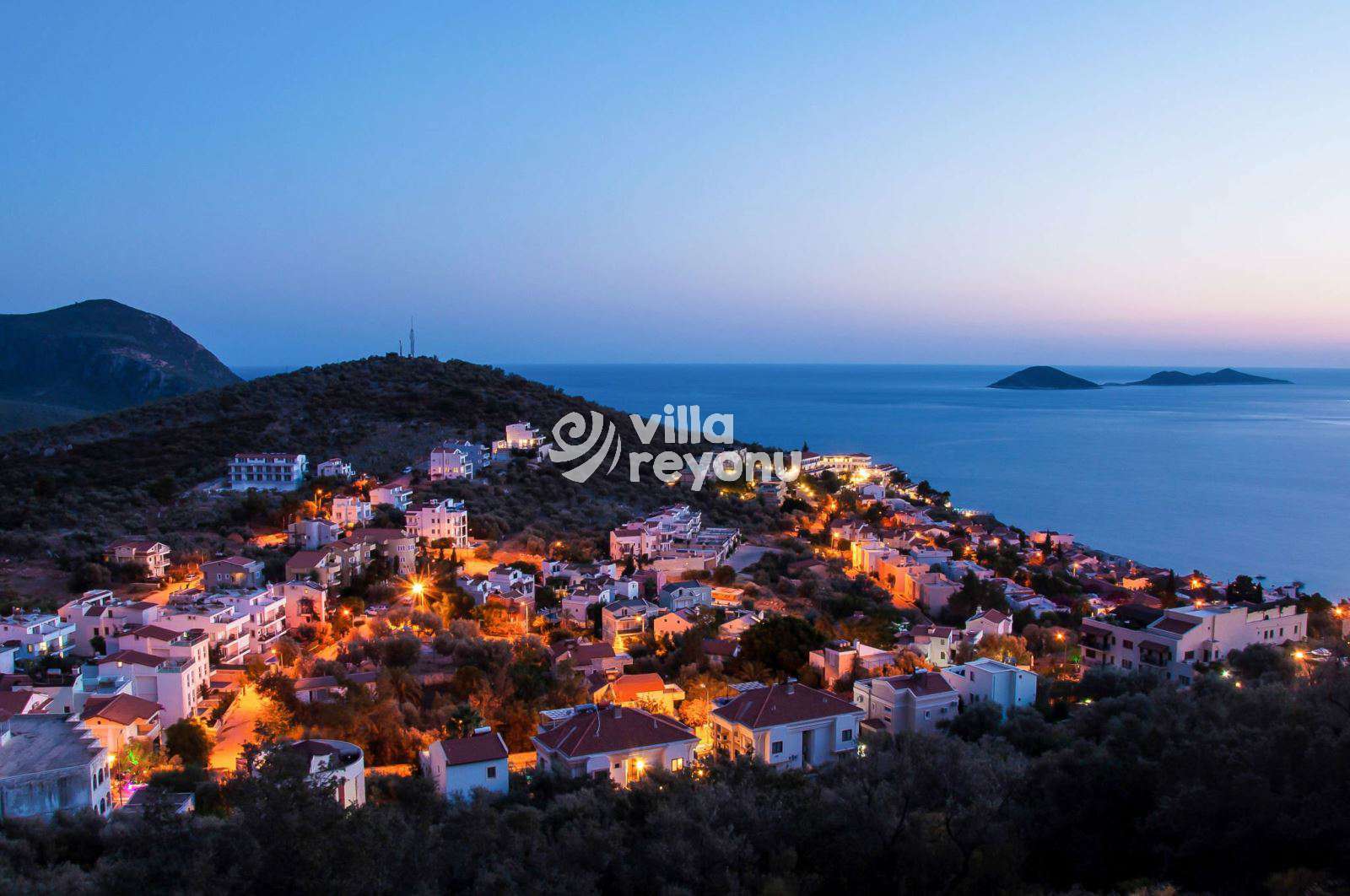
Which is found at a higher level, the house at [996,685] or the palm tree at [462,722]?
the palm tree at [462,722]

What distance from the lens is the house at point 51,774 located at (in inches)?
338

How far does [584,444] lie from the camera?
35.3 metres

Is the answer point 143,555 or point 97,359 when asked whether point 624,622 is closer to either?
point 143,555

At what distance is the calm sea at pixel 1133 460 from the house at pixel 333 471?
2789 centimetres

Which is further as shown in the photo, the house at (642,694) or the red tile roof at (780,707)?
the house at (642,694)

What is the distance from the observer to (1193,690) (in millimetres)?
10539

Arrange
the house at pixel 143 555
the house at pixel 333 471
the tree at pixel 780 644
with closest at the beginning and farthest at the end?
1. the tree at pixel 780 644
2. the house at pixel 143 555
3. the house at pixel 333 471

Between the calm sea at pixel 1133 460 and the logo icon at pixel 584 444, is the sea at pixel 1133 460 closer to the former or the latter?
the calm sea at pixel 1133 460

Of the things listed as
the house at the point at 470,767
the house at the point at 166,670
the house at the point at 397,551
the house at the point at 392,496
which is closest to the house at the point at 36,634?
the house at the point at 166,670

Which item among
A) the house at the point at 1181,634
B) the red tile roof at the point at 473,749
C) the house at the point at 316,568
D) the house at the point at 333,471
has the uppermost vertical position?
the house at the point at 333,471

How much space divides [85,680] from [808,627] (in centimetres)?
1087

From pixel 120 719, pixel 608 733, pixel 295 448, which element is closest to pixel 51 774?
pixel 120 719

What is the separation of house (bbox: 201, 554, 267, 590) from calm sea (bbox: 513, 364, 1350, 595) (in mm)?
28687

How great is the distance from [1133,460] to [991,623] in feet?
150
